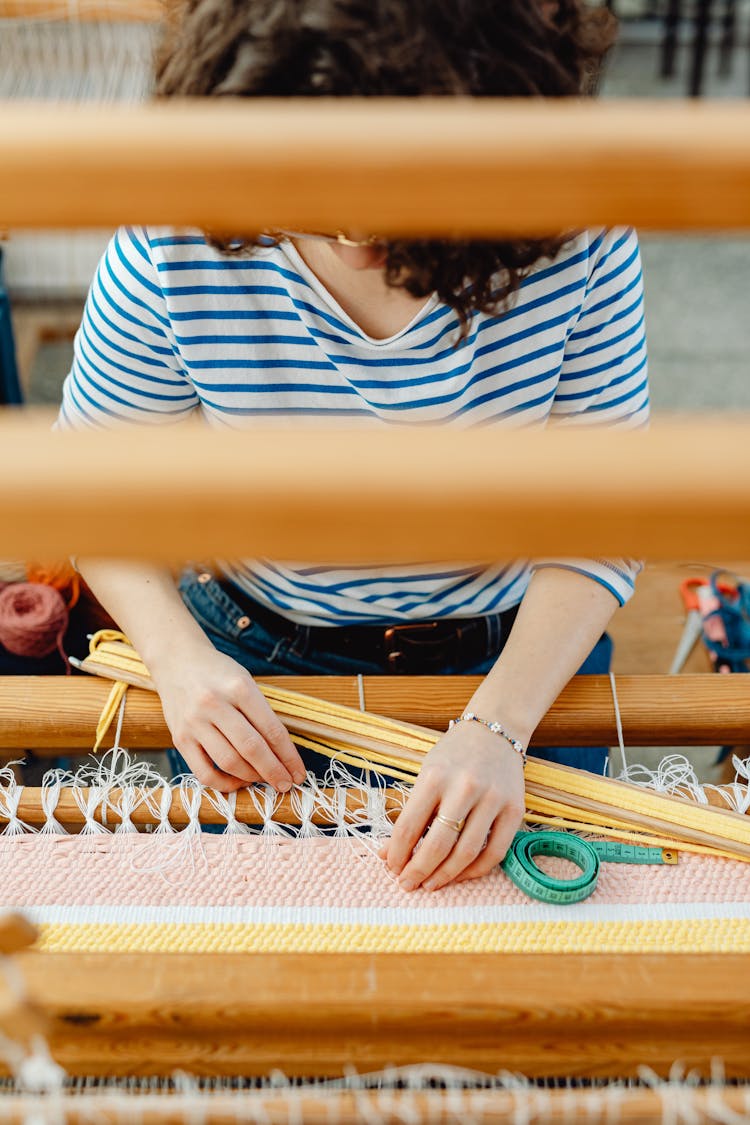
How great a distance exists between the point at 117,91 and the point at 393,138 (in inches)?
86.6

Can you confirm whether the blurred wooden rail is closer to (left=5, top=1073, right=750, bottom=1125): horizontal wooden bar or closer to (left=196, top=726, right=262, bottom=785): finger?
(left=5, top=1073, right=750, bottom=1125): horizontal wooden bar

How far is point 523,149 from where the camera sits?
33 cm

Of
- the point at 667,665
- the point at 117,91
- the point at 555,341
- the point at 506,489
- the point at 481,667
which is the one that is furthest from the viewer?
the point at 117,91

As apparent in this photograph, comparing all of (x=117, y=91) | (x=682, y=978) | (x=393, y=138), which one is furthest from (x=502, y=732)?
(x=117, y=91)

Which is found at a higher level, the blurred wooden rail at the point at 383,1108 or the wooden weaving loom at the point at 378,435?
the wooden weaving loom at the point at 378,435

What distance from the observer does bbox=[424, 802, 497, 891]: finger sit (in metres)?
0.74

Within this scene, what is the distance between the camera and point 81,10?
6.86ft

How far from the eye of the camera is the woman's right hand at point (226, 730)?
82cm

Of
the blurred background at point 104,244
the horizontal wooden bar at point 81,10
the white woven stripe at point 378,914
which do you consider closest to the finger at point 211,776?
the white woven stripe at point 378,914

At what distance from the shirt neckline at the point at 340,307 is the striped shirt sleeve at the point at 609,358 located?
145 millimetres

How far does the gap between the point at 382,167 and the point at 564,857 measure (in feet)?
1.86

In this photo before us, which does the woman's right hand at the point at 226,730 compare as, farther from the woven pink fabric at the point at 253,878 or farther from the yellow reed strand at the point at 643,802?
the yellow reed strand at the point at 643,802

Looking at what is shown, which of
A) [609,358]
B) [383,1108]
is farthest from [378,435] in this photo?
[609,358]

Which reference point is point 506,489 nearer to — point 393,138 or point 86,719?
point 393,138
